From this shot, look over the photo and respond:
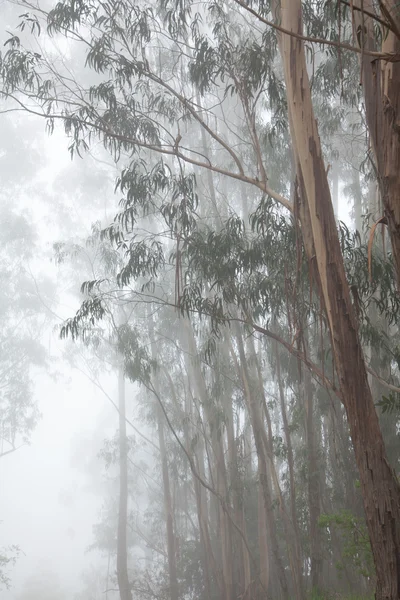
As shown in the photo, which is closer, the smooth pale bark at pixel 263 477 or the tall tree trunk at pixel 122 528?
the smooth pale bark at pixel 263 477

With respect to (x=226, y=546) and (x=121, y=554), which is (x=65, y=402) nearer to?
(x=121, y=554)

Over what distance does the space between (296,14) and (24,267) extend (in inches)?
489

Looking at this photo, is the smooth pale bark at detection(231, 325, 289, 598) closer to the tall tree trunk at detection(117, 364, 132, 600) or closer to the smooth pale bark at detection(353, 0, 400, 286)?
the smooth pale bark at detection(353, 0, 400, 286)

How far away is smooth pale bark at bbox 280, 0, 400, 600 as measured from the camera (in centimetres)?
208

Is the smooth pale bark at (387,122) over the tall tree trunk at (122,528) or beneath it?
beneath

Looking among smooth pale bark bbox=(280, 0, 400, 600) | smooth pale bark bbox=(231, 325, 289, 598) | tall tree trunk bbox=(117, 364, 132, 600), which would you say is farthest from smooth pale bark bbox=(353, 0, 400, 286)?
tall tree trunk bbox=(117, 364, 132, 600)

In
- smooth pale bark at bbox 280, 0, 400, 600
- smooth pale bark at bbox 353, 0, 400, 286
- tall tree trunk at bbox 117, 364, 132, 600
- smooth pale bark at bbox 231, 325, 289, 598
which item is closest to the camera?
smooth pale bark at bbox 353, 0, 400, 286

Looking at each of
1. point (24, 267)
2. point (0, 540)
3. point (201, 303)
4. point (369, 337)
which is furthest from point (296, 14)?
point (0, 540)

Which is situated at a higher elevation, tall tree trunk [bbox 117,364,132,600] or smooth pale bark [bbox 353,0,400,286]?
tall tree trunk [bbox 117,364,132,600]

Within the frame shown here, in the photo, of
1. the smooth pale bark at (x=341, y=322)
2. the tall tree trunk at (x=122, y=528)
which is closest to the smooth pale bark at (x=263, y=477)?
the smooth pale bark at (x=341, y=322)

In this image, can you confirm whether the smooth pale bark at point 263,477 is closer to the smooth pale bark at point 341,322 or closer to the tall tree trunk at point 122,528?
the smooth pale bark at point 341,322

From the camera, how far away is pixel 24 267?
14406 mm

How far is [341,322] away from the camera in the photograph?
2.36 metres

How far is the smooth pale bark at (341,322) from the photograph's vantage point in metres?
2.08
